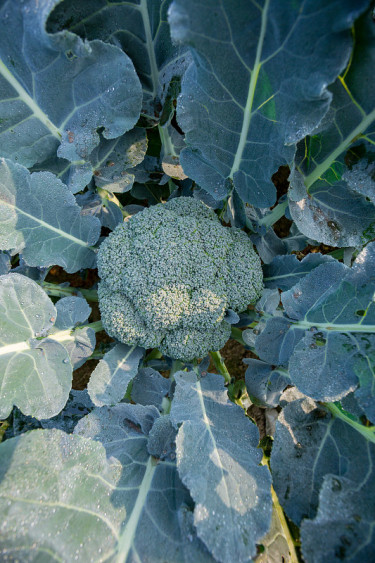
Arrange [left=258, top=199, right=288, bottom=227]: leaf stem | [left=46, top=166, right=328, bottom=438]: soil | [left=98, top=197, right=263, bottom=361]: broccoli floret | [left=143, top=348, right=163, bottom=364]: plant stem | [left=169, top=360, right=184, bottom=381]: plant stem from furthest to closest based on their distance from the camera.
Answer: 1. [left=46, top=166, right=328, bottom=438]: soil
2. [left=143, top=348, right=163, bottom=364]: plant stem
3. [left=169, top=360, right=184, bottom=381]: plant stem
4. [left=258, top=199, right=288, bottom=227]: leaf stem
5. [left=98, top=197, right=263, bottom=361]: broccoli floret

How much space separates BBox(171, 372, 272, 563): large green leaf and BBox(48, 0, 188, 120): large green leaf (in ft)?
4.18

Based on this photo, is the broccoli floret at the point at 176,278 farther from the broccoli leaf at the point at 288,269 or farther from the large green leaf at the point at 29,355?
the large green leaf at the point at 29,355

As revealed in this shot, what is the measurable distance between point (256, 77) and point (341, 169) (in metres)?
0.48

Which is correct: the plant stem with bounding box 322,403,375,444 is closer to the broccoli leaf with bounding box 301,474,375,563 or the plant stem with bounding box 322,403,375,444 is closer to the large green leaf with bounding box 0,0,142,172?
the broccoli leaf with bounding box 301,474,375,563

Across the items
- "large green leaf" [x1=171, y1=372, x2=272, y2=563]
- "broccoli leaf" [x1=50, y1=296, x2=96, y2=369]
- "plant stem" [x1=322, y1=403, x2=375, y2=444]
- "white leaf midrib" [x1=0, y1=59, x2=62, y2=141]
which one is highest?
"white leaf midrib" [x1=0, y1=59, x2=62, y2=141]

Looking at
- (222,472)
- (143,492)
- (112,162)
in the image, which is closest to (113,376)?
(143,492)

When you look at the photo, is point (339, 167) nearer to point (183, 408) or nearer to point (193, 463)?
point (183, 408)

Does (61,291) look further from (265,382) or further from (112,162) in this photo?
(265,382)

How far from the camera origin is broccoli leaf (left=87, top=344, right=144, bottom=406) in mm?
1416

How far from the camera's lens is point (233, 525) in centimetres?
109

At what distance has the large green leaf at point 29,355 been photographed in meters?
1.34

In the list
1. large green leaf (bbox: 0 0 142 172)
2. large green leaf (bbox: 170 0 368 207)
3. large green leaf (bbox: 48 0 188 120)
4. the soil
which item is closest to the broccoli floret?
large green leaf (bbox: 170 0 368 207)

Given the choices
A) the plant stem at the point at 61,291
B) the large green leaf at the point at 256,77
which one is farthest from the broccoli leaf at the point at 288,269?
the plant stem at the point at 61,291

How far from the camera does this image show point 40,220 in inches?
59.8
